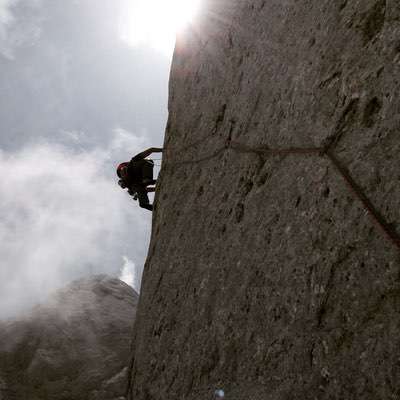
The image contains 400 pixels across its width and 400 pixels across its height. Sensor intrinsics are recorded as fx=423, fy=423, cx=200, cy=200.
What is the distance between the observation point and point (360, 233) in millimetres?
2367

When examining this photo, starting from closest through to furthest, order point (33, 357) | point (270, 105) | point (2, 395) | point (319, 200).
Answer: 1. point (319, 200)
2. point (270, 105)
3. point (2, 395)
4. point (33, 357)

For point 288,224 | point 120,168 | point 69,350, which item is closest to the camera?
point 288,224

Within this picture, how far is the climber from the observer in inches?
377

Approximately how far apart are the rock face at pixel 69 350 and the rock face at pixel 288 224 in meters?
10.0

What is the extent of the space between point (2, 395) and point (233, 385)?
40.9 ft

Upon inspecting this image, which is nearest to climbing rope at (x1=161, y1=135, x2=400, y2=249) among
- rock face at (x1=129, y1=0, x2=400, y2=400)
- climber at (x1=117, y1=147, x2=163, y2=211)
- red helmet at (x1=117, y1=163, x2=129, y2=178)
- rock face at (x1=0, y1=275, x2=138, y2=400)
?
rock face at (x1=129, y1=0, x2=400, y2=400)

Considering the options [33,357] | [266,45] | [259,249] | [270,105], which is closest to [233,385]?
[259,249]

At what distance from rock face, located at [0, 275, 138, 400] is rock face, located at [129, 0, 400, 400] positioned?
32.8 ft

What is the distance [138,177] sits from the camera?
9688 mm

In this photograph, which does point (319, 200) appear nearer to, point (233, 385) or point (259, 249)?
point (259, 249)

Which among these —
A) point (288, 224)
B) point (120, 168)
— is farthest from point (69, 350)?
point (288, 224)

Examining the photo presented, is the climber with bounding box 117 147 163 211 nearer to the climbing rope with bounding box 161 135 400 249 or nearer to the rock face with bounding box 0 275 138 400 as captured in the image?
the climbing rope with bounding box 161 135 400 249

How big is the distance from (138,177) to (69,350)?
332 inches

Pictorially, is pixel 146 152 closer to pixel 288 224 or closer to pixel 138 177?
pixel 138 177
